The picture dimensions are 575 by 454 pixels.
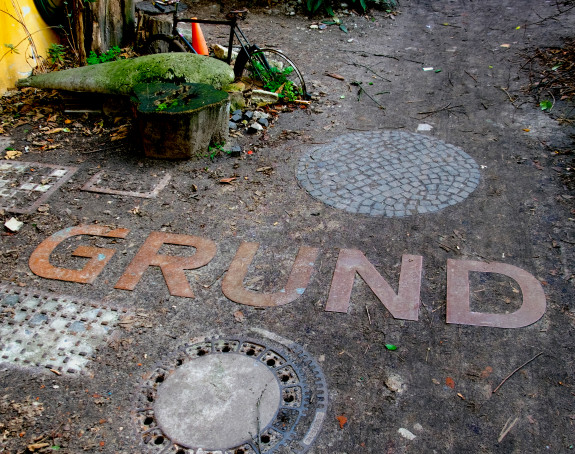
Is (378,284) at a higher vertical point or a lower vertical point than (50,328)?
higher

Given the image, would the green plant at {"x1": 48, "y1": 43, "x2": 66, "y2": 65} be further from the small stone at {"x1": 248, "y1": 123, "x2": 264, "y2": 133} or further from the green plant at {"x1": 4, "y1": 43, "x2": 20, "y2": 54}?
the small stone at {"x1": 248, "y1": 123, "x2": 264, "y2": 133}

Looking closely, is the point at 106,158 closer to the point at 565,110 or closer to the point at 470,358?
the point at 470,358

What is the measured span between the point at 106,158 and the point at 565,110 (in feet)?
19.9

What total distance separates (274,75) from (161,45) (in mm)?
2009

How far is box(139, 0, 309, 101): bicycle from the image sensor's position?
281 inches

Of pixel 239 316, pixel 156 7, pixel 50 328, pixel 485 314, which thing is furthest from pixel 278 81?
pixel 50 328

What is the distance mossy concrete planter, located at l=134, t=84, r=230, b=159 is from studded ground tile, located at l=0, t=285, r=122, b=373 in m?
2.33

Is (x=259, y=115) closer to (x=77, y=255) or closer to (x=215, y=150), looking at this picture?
(x=215, y=150)

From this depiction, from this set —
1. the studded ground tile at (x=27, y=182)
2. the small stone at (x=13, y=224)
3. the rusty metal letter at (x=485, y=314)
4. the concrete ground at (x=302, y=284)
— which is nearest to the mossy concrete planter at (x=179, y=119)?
the concrete ground at (x=302, y=284)

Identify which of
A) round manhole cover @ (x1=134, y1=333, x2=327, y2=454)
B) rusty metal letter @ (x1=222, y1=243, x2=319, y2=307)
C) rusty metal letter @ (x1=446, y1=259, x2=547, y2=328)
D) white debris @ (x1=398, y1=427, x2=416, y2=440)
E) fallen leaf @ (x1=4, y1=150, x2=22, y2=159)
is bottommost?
round manhole cover @ (x1=134, y1=333, x2=327, y2=454)

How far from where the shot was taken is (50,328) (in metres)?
3.72

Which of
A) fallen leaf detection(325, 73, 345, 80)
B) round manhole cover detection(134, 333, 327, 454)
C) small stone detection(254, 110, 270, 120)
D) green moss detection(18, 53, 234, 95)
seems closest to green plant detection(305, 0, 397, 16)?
fallen leaf detection(325, 73, 345, 80)

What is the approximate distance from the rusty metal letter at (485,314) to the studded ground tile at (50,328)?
2.67 meters

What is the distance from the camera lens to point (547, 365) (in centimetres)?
339
